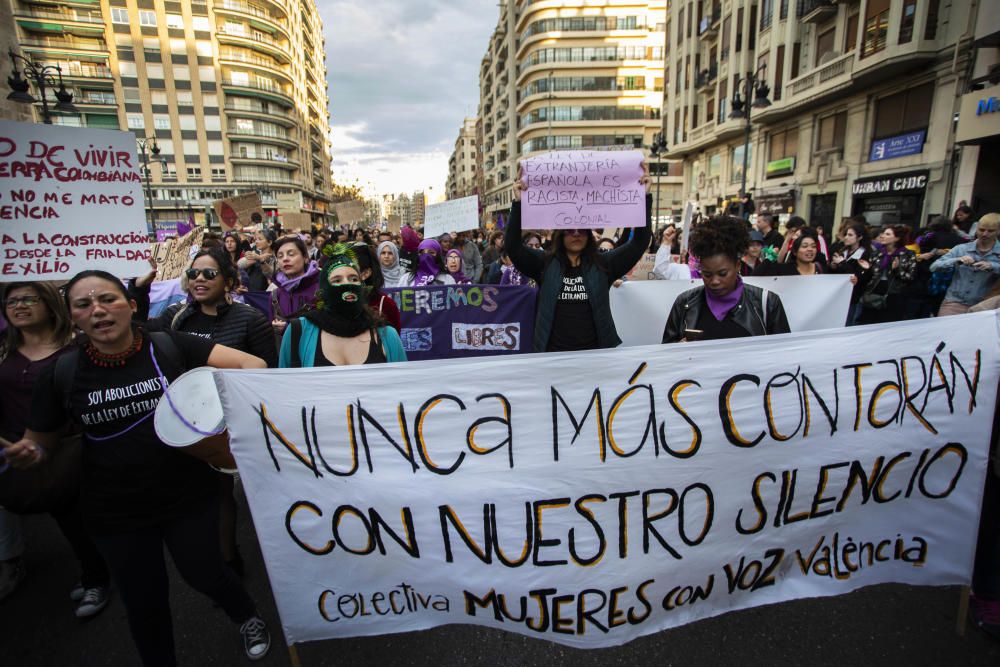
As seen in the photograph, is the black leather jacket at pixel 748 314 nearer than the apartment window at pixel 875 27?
Yes

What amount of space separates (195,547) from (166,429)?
620 millimetres

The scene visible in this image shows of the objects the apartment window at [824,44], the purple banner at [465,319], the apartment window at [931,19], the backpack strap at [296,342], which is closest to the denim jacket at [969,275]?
the purple banner at [465,319]

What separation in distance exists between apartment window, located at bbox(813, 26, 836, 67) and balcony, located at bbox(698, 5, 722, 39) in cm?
954

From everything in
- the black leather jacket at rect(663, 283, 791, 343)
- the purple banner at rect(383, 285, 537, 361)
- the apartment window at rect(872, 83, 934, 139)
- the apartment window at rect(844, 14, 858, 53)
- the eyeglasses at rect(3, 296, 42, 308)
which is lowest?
the purple banner at rect(383, 285, 537, 361)

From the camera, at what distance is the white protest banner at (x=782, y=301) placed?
481 centimetres

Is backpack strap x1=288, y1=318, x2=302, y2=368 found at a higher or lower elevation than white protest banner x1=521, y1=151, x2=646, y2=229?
→ lower

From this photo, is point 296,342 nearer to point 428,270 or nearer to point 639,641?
point 639,641

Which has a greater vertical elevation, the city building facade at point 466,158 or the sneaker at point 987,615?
the city building facade at point 466,158

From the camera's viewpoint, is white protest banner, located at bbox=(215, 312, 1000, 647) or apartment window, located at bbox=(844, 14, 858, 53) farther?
apartment window, located at bbox=(844, 14, 858, 53)

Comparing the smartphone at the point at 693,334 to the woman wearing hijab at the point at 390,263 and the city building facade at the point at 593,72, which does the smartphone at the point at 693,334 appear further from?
the city building facade at the point at 593,72

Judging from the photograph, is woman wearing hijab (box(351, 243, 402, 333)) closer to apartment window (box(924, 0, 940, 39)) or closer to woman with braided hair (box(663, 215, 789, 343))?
woman with braided hair (box(663, 215, 789, 343))

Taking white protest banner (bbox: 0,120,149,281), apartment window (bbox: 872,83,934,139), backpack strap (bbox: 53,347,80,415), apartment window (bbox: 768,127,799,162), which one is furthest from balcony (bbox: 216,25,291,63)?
backpack strap (bbox: 53,347,80,415)

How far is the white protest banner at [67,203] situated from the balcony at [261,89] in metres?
67.7

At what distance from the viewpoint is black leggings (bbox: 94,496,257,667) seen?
2023mm
